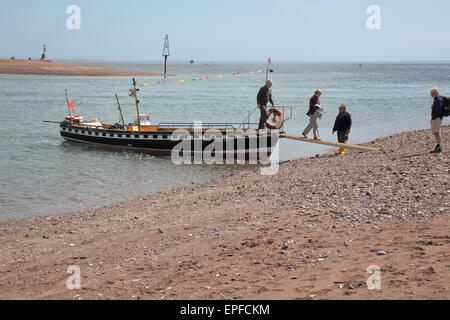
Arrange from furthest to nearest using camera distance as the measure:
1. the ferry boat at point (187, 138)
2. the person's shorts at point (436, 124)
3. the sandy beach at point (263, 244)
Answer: the ferry boat at point (187, 138) → the person's shorts at point (436, 124) → the sandy beach at point (263, 244)

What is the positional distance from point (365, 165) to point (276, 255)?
7.46m

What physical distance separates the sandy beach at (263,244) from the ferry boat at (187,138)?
31.4 feet

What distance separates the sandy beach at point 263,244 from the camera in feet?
18.8

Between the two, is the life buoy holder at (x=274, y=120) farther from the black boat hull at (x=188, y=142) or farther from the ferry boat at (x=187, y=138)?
the black boat hull at (x=188, y=142)

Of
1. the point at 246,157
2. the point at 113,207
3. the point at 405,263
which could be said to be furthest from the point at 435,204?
the point at 246,157

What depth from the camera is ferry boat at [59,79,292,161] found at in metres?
21.9

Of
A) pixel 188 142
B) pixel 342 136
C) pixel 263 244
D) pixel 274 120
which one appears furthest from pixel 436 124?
pixel 188 142

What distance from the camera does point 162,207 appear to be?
1194 cm

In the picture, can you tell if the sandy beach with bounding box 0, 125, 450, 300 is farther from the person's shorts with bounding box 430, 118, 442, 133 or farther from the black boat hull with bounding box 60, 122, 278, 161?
the black boat hull with bounding box 60, 122, 278, 161

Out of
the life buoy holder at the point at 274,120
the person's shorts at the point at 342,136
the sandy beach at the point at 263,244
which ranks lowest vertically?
the sandy beach at the point at 263,244

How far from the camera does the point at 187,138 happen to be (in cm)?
2423

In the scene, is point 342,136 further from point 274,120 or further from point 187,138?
point 187,138

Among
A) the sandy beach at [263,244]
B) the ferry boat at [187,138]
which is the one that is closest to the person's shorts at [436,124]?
the sandy beach at [263,244]

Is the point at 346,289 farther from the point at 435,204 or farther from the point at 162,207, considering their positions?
the point at 162,207
